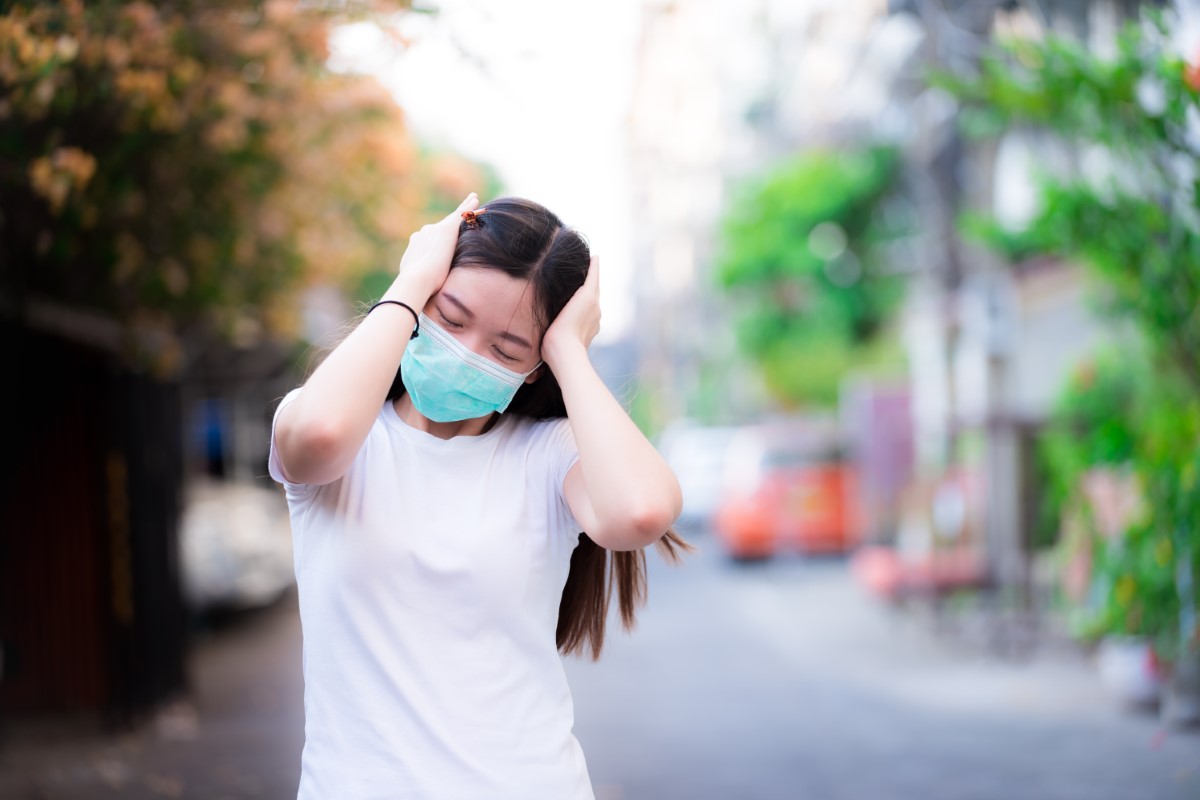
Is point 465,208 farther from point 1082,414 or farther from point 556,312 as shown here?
point 1082,414

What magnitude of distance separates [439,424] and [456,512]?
10.6 inches

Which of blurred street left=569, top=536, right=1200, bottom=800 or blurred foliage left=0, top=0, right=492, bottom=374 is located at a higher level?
blurred foliage left=0, top=0, right=492, bottom=374

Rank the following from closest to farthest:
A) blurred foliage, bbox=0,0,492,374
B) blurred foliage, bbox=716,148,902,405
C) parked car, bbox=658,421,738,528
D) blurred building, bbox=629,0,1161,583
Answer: blurred foliage, bbox=0,0,492,374 < blurred building, bbox=629,0,1161,583 < blurred foliage, bbox=716,148,902,405 < parked car, bbox=658,421,738,528

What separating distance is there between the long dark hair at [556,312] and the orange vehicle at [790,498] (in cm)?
1407

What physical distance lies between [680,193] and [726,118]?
20.0 metres

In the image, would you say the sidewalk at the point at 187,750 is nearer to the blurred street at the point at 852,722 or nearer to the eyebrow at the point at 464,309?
the blurred street at the point at 852,722

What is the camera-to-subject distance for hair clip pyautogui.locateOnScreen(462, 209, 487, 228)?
2.00 meters

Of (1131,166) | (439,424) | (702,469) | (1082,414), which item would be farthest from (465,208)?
(702,469)

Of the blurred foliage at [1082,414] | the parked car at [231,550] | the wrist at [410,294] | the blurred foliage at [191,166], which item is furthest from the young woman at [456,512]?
the parked car at [231,550]

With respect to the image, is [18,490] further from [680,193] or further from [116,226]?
[680,193]

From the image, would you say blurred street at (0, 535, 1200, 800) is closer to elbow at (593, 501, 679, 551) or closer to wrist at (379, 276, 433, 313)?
elbow at (593, 501, 679, 551)

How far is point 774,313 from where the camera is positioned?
23.1m

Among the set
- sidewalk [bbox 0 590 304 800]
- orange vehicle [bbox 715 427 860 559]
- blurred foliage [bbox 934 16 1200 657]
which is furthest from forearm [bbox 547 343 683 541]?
orange vehicle [bbox 715 427 860 559]

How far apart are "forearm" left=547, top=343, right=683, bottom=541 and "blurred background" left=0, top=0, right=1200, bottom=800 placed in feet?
1.49
